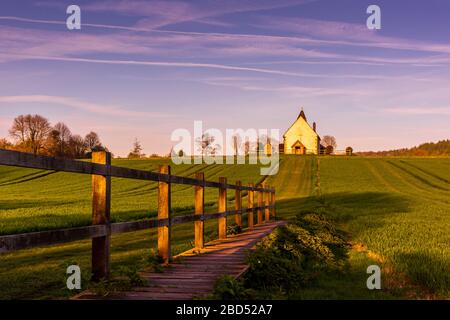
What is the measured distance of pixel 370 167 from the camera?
79875mm

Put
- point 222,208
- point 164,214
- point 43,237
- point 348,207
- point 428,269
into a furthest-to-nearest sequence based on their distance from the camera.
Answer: point 348,207 → point 222,208 → point 164,214 → point 428,269 → point 43,237

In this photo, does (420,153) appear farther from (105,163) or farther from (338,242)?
(105,163)

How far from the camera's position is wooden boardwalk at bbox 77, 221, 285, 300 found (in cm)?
593

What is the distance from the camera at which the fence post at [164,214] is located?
864 centimetres

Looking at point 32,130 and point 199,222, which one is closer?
point 199,222

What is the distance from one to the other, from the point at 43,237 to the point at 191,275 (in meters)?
2.74

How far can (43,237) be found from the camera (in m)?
5.23

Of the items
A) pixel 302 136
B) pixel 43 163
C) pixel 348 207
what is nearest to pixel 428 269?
pixel 43 163

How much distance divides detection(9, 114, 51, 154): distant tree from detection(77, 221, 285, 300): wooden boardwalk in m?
92.8

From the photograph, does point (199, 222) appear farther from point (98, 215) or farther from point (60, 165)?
point (60, 165)

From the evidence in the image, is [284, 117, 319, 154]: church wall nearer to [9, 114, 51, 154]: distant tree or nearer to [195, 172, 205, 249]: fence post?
[9, 114, 51, 154]: distant tree
